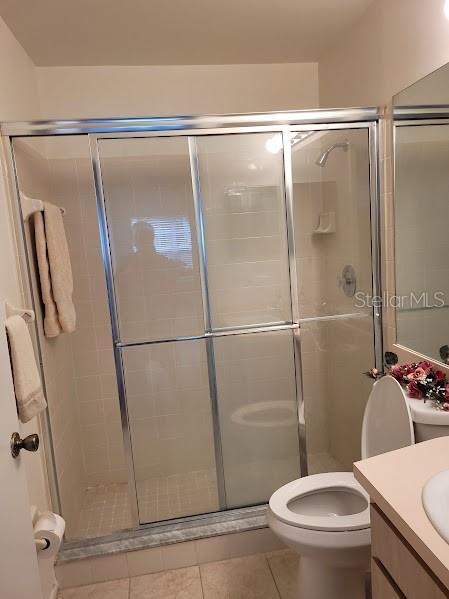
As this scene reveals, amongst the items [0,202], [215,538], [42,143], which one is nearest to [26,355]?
[0,202]

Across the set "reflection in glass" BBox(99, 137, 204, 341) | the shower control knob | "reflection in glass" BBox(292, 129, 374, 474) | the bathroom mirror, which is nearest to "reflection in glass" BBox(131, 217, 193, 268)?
"reflection in glass" BBox(99, 137, 204, 341)

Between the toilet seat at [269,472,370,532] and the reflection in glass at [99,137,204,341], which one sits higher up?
the reflection in glass at [99,137,204,341]

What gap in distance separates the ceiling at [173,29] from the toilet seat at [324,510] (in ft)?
6.86

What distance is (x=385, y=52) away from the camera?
1.86 m

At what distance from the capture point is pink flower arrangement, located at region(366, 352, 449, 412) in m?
1.50

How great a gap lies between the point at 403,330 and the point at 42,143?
7.21ft

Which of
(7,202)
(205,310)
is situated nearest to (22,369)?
(7,202)

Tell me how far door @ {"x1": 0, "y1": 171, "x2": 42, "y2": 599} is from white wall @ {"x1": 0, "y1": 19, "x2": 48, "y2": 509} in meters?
→ 0.57

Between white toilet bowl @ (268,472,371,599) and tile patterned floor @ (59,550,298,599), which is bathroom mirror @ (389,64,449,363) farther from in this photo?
tile patterned floor @ (59,550,298,599)

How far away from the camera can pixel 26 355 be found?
4.33 feet

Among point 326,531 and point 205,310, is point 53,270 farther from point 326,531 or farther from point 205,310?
point 326,531

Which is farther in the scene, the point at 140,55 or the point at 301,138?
the point at 140,55

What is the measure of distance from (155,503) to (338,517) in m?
1.09

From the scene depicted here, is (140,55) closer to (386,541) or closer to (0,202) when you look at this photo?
(0,202)
